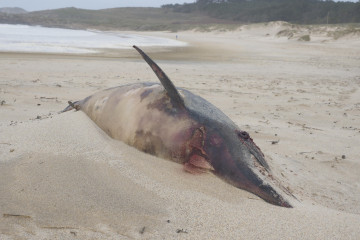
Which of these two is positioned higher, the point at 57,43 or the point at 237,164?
the point at 57,43

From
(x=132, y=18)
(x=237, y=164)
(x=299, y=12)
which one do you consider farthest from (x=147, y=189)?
(x=132, y=18)

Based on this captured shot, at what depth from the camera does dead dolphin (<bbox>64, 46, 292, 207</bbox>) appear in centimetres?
204

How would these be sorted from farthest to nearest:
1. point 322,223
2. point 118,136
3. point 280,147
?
1. point 280,147
2. point 118,136
3. point 322,223

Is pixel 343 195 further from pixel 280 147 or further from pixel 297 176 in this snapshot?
pixel 280 147

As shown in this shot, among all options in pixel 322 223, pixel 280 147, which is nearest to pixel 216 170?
pixel 322 223

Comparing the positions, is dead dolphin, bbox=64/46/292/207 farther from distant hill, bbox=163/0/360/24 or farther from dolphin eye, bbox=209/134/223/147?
distant hill, bbox=163/0/360/24

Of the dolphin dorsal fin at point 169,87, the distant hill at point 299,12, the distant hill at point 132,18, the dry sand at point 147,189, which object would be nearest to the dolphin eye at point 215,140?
the dry sand at point 147,189

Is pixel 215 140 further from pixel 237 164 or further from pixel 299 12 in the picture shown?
pixel 299 12

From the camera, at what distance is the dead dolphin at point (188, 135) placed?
2.04m

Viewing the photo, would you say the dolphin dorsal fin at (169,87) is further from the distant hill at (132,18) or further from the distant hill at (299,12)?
the distant hill at (132,18)

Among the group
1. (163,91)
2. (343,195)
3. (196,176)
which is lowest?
(343,195)

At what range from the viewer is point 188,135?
83.4 inches

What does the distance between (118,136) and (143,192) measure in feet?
2.16

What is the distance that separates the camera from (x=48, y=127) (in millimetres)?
2480
